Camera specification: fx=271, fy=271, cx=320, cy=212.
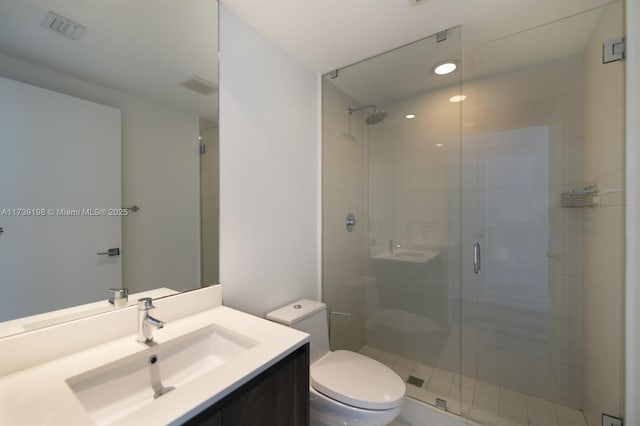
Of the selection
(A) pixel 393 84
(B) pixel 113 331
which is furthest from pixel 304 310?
(A) pixel 393 84

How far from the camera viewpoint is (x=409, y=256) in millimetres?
2205

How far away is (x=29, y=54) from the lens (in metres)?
0.86

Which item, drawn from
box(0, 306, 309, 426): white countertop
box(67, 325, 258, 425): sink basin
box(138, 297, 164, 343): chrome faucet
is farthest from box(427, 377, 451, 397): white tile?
box(138, 297, 164, 343): chrome faucet

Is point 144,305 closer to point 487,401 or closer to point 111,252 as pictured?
point 111,252

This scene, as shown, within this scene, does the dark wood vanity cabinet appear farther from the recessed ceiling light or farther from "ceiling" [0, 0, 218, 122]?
the recessed ceiling light

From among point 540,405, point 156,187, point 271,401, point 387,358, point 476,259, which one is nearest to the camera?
point 271,401

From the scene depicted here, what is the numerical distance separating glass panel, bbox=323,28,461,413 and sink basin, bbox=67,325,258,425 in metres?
1.09

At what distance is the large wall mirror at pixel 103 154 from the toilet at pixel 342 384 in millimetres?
664

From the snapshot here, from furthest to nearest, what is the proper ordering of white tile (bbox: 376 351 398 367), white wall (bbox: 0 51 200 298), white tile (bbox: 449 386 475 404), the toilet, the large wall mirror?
1. white tile (bbox: 376 351 398 367)
2. white tile (bbox: 449 386 475 404)
3. the toilet
4. white wall (bbox: 0 51 200 298)
5. the large wall mirror

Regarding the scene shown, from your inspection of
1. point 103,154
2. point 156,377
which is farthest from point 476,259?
point 103,154

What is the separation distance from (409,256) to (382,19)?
163cm

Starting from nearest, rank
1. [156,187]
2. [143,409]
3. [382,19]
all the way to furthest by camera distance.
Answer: [143,409], [156,187], [382,19]

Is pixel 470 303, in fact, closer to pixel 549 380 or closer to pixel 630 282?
pixel 549 380

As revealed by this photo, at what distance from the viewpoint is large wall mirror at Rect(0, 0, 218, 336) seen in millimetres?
836
